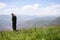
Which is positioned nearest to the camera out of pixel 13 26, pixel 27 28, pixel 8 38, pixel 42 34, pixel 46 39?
pixel 46 39

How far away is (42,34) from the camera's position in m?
7.42

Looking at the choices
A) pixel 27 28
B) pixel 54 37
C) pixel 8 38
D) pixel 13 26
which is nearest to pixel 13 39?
pixel 8 38

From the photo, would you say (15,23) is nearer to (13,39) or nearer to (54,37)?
(13,39)

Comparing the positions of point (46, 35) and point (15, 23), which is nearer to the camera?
point (46, 35)

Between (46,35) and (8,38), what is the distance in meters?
1.60

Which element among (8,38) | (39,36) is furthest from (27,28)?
(39,36)

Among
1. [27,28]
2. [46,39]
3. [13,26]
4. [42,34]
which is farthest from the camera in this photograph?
[13,26]

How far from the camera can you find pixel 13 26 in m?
13.1

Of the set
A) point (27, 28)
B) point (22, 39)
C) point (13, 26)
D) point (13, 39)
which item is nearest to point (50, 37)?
point (22, 39)

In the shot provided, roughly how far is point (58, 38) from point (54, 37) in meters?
0.14

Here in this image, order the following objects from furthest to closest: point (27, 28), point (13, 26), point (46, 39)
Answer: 1. point (13, 26)
2. point (27, 28)
3. point (46, 39)

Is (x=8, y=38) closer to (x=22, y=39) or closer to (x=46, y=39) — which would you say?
(x=22, y=39)

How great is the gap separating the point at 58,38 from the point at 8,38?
1.94 meters

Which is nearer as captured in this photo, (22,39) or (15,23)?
(22,39)
